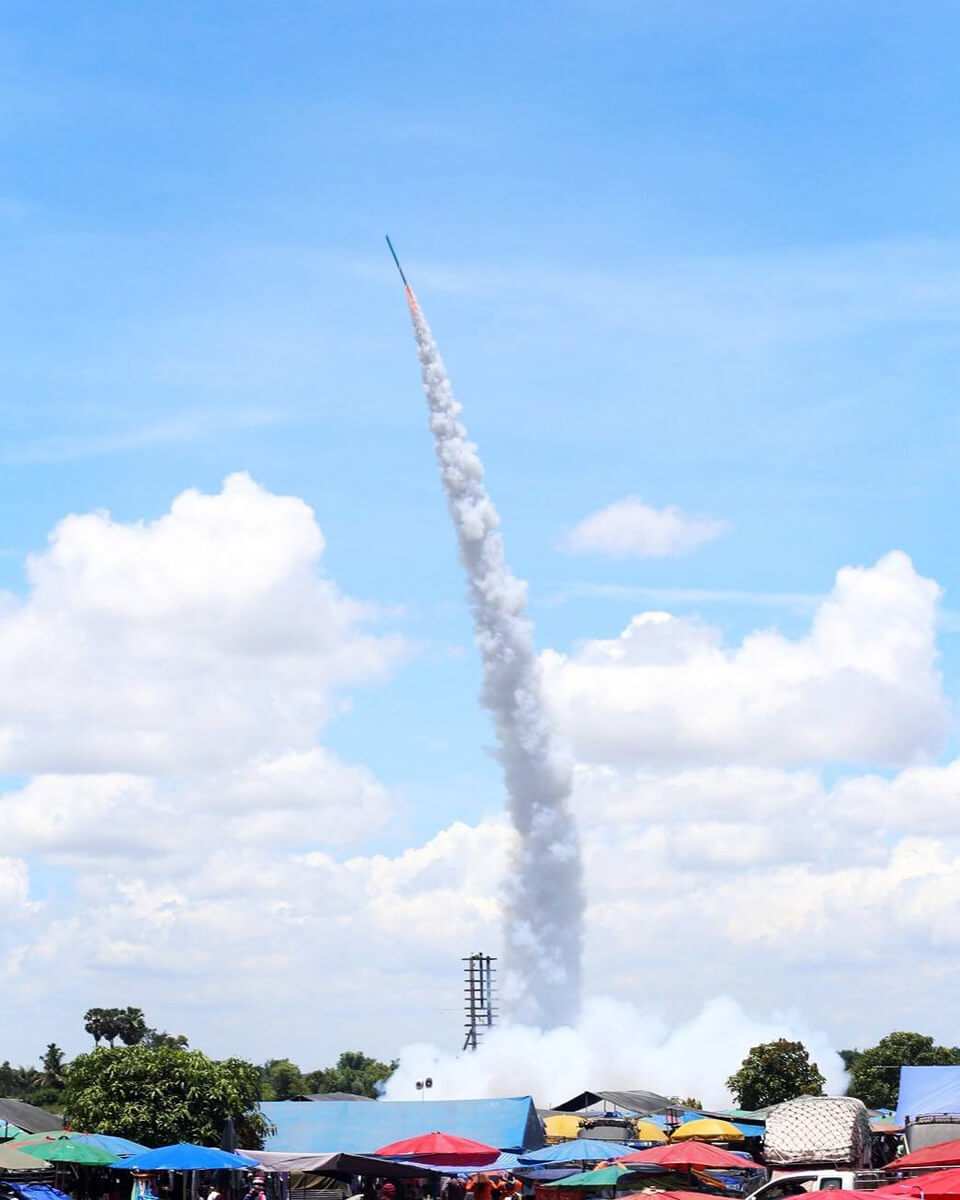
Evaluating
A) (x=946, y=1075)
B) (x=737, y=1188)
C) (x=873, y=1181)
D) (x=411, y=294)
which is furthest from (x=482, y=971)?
(x=873, y=1181)

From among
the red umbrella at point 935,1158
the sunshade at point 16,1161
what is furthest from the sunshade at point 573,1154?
the sunshade at point 16,1161

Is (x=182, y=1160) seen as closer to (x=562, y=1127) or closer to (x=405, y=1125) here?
(x=405, y=1125)

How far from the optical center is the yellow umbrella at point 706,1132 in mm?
53750

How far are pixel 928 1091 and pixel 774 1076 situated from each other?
130 feet

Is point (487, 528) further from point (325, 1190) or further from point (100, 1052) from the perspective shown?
point (325, 1190)

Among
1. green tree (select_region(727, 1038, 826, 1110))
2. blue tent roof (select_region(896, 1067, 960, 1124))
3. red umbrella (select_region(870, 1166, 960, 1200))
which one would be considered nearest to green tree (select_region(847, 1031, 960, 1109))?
green tree (select_region(727, 1038, 826, 1110))

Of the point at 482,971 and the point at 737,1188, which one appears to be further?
the point at 482,971

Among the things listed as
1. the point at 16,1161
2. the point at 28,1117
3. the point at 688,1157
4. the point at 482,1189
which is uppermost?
the point at 28,1117

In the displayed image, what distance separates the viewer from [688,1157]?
40.0m

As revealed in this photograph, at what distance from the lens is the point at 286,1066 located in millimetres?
167250

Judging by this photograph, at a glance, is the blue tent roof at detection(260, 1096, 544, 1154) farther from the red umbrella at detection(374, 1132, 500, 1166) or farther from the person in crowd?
the person in crowd

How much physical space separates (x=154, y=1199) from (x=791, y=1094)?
5766cm

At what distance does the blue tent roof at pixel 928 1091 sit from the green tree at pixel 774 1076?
1456 inches

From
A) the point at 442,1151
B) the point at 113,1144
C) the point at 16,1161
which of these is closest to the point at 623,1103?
the point at 442,1151
